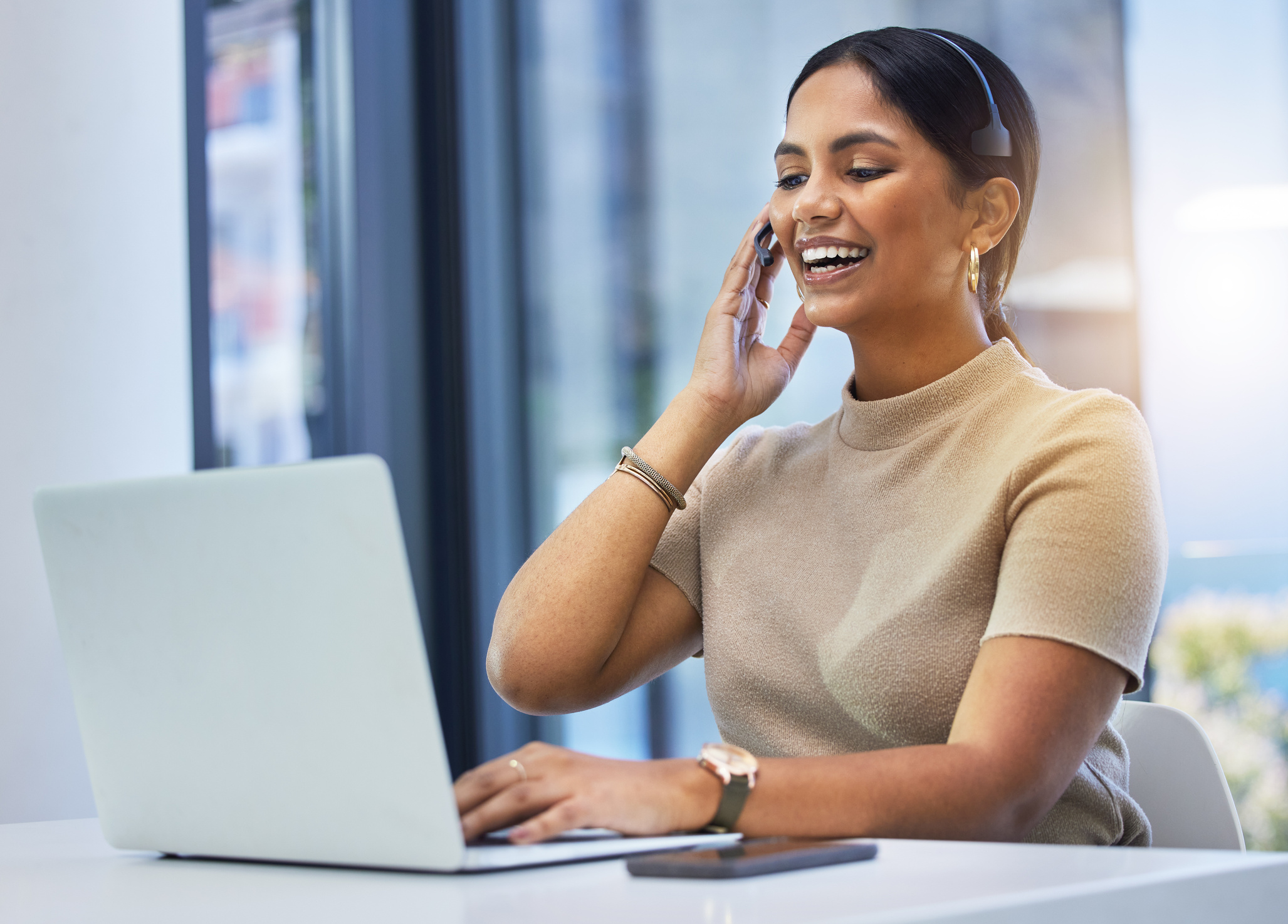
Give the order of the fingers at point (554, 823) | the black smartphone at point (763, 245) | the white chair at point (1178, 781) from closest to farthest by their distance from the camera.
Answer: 1. the fingers at point (554, 823)
2. the white chair at point (1178, 781)
3. the black smartphone at point (763, 245)

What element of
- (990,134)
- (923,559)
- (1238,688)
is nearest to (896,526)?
(923,559)

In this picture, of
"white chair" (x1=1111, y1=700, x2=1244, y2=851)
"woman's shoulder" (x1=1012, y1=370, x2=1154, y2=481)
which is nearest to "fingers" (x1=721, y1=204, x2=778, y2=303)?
"woman's shoulder" (x1=1012, y1=370, x2=1154, y2=481)

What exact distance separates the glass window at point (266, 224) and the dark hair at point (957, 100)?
73.9 inches

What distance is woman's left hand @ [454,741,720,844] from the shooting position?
2.44 feet

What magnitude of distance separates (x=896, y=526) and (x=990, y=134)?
44cm

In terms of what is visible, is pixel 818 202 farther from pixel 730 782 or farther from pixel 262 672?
pixel 262 672

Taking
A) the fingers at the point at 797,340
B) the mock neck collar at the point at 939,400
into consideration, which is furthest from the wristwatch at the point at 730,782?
the fingers at the point at 797,340

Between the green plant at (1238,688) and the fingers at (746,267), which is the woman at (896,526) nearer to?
the fingers at (746,267)

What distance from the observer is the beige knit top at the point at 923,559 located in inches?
38.9

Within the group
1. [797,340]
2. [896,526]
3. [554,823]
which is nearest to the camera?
[554,823]

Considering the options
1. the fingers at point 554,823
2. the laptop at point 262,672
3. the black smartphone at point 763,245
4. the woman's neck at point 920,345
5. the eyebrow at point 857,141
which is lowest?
the fingers at point 554,823

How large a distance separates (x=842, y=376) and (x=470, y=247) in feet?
3.49

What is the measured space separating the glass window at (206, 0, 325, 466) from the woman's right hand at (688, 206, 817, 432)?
66.1 inches

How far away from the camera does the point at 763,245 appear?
1531 mm
